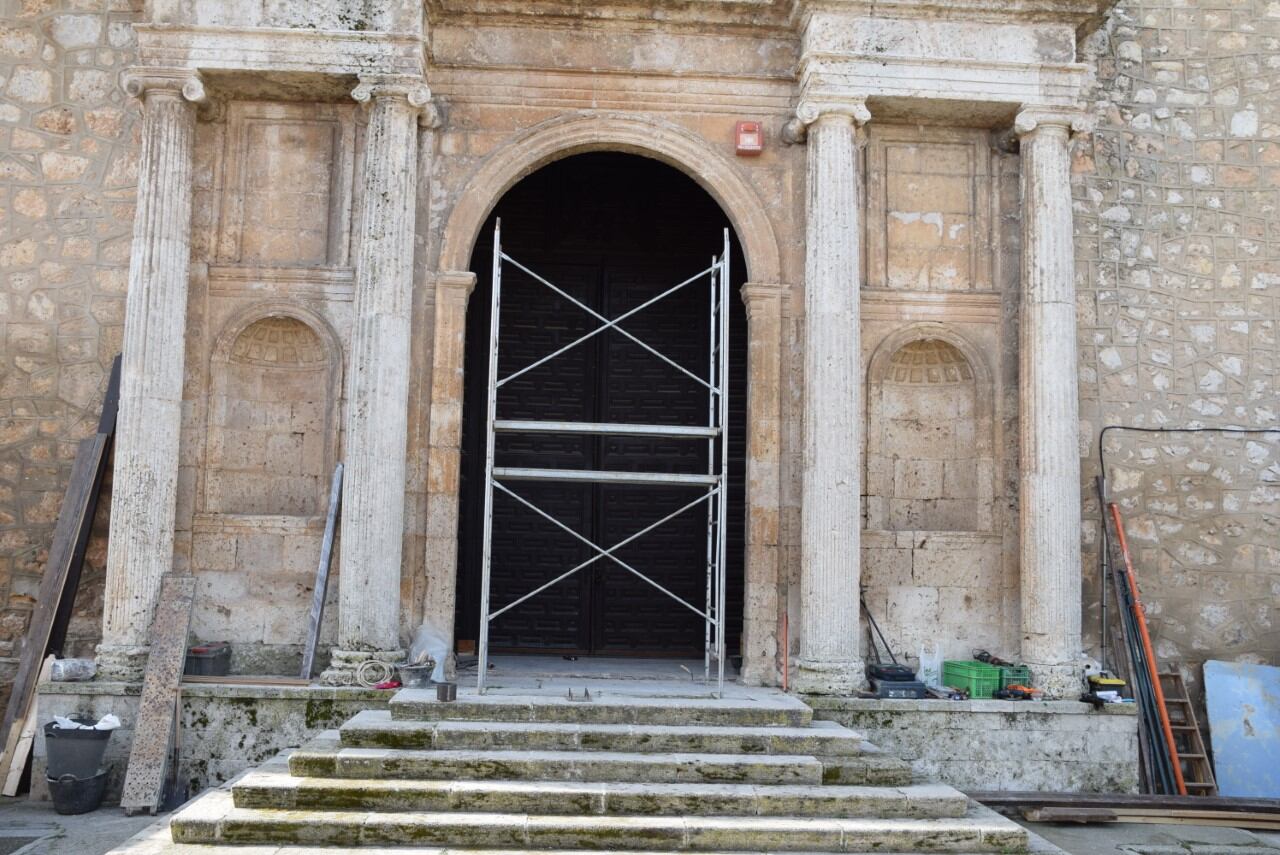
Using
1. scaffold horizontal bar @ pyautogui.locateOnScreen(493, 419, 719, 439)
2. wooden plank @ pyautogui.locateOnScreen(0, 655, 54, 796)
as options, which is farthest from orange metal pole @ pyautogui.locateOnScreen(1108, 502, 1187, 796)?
wooden plank @ pyautogui.locateOnScreen(0, 655, 54, 796)

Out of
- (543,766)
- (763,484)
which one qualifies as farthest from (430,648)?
(763,484)

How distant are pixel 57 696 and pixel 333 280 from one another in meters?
3.24

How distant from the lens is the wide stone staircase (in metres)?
5.61

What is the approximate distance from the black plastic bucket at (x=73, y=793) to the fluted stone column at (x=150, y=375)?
0.68 metres

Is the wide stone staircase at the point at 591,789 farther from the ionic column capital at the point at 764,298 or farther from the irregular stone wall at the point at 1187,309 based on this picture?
the irregular stone wall at the point at 1187,309

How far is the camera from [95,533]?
329 inches

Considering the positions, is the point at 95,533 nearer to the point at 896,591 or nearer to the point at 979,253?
the point at 896,591

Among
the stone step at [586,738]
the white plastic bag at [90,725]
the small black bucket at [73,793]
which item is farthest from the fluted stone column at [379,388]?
the small black bucket at [73,793]

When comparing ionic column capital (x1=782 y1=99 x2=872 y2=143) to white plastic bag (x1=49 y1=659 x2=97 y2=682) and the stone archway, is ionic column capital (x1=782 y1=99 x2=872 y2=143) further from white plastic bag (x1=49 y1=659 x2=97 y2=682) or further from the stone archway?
white plastic bag (x1=49 y1=659 x2=97 y2=682)

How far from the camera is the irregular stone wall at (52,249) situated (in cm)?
845

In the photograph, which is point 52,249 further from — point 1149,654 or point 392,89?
point 1149,654

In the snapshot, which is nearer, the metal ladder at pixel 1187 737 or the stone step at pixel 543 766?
the stone step at pixel 543 766

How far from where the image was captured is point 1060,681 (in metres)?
7.83

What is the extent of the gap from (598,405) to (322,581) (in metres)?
3.21
